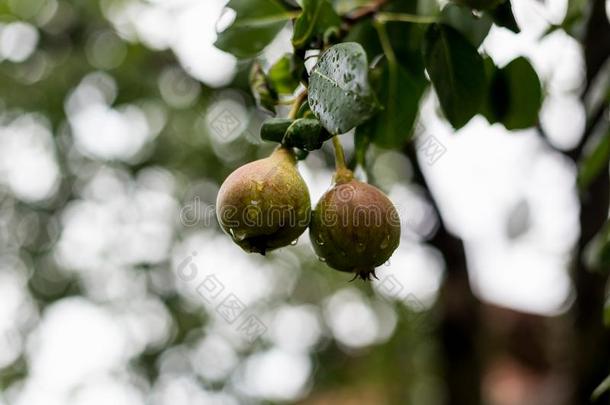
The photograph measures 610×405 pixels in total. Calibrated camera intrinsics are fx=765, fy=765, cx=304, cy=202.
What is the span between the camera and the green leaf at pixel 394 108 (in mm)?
1518

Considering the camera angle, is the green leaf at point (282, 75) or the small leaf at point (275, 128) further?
the green leaf at point (282, 75)

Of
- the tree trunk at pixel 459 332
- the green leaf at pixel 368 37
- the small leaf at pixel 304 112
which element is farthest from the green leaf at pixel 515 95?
the tree trunk at pixel 459 332

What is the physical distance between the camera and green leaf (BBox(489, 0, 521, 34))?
1381 mm

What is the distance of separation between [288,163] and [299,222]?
0.10m

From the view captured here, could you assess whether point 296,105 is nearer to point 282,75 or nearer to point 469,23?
point 282,75

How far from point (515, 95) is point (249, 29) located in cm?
56

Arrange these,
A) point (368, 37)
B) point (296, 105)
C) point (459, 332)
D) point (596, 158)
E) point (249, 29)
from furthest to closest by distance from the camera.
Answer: point (459, 332) → point (596, 158) → point (368, 37) → point (249, 29) → point (296, 105)

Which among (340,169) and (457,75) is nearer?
(340,169)

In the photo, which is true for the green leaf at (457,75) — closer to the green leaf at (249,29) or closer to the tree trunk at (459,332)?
the green leaf at (249,29)

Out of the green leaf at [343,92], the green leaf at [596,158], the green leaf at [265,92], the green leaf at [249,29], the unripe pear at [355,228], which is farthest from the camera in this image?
the green leaf at [596,158]

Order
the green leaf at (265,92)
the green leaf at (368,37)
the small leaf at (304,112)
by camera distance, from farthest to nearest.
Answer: the green leaf at (368,37) → the green leaf at (265,92) → the small leaf at (304,112)

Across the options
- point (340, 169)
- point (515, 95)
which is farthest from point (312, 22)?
point (515, 95)

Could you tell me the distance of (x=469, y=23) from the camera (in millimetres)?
1508

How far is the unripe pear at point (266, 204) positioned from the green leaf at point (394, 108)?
478mm
